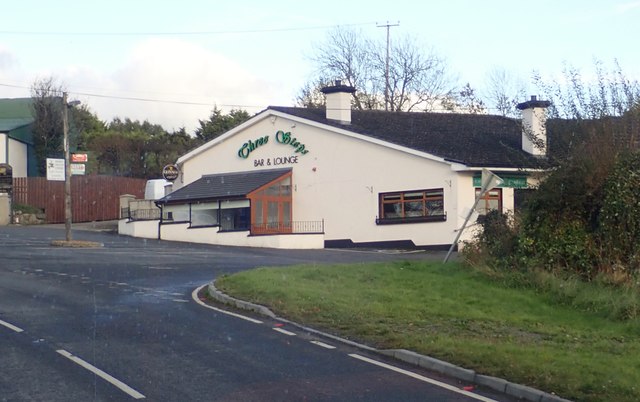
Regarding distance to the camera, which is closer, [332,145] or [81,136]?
[332,145]

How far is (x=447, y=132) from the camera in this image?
40094mm

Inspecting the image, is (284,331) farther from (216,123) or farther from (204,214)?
(216,123)

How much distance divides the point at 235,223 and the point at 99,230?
342 inches

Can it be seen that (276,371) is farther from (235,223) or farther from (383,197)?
(235,223)

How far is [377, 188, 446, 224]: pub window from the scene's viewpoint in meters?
35.4

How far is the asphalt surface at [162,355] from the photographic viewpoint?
8.99 metres

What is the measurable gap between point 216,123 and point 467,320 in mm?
56983

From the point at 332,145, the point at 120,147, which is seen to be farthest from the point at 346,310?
the point at 120,147

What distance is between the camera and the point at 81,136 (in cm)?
6669

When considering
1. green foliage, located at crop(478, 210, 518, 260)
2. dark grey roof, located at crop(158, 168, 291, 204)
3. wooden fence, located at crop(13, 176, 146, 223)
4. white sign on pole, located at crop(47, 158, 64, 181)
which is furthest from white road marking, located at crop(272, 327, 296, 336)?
wooden fence, located at crop(13, 176, 146, 223)

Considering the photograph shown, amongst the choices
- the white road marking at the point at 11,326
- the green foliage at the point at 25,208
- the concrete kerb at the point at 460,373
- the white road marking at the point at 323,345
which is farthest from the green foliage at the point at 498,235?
the green foliage at the point at 25,208

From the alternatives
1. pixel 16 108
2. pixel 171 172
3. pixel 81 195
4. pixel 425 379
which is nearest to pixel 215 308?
pixel 425 379

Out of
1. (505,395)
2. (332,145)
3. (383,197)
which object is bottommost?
(505,395)

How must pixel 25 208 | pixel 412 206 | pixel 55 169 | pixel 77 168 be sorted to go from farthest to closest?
pixel 25 208, pixel 412 206, pixel 55 169, pixel 77 168
